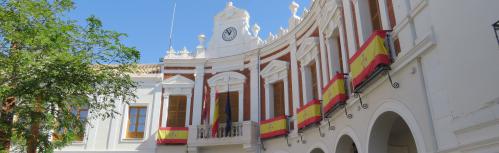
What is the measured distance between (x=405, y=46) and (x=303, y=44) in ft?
24.1

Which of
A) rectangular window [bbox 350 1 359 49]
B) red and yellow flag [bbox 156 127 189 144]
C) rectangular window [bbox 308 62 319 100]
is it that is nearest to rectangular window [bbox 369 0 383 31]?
rectangular window [bbox 350 1 359 49]

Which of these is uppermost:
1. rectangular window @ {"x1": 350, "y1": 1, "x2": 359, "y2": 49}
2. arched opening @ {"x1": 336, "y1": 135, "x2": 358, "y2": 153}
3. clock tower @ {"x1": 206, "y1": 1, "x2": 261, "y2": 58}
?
clock tower @ {"x1": 206, "y1": 1, "x2": 261, "y2": 58}

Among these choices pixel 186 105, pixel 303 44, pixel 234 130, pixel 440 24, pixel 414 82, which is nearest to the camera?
pixel 440 24

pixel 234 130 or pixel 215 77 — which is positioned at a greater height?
pixel 215 77

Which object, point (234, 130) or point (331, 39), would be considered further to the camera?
point (234, 130)

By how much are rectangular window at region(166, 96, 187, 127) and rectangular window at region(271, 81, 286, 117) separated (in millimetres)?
4348

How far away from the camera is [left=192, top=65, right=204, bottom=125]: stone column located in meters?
17.7

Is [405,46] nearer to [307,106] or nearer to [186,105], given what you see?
[307,106]

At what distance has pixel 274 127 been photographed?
14820 mm

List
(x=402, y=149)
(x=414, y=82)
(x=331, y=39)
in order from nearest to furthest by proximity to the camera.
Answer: (x=414, y=82) < (x=402, y=149) < (x=331, y=39)

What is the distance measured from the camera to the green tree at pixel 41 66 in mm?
8266

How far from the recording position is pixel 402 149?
33.0ft

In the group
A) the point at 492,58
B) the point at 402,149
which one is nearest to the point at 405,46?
the point at 492,58

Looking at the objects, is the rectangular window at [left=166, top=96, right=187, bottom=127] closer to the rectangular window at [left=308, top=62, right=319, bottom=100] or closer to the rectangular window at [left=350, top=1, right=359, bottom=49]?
the rectangular window at [left=308, top=62, right=319, bottom=100]
